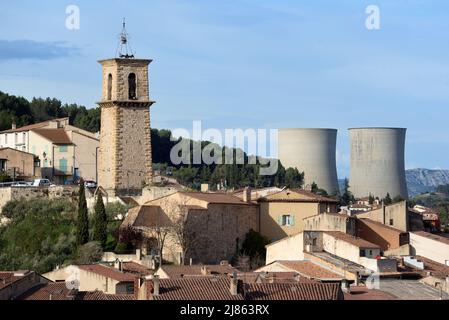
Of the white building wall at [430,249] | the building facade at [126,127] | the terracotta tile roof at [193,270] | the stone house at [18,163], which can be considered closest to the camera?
the terracotta tile roof at [193,270]

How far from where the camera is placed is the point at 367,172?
114188mm

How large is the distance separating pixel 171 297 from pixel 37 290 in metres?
10.6

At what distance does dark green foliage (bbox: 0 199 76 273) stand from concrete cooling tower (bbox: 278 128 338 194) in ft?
150

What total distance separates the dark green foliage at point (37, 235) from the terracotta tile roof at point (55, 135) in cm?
879

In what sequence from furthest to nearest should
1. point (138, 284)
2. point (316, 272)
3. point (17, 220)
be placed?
point (17, 220) < point (316, 272) < point (138, 284)

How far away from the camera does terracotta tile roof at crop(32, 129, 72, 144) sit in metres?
70.6

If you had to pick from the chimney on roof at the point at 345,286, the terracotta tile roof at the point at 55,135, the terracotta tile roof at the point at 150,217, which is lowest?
the chimney on roof at the point at 345,286

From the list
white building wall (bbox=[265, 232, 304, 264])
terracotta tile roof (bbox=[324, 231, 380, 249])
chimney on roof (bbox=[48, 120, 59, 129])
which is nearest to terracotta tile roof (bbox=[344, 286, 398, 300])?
white building wall (bbox=[265, 232, 304, 264])

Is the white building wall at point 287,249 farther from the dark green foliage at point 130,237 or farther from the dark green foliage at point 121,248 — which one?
A: the dark green foliage at point 121,248

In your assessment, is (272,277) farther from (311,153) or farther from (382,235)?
(311,153)

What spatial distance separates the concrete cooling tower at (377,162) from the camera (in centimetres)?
10994

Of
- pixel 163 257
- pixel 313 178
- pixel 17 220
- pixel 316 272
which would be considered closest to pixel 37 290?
pixel 316 272

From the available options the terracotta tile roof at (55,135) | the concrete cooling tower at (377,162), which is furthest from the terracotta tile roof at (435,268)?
→ the concrete cooling tower at (377,162)
